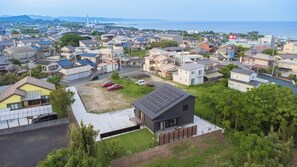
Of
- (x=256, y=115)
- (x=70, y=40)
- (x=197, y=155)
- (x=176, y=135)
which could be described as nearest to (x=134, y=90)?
(x=176, y=135)

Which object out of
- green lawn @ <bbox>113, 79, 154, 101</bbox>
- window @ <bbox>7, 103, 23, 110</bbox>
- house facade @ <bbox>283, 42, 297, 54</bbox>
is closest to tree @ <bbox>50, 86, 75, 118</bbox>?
window @ <bbox>7, 103, 23, 110</bbox>

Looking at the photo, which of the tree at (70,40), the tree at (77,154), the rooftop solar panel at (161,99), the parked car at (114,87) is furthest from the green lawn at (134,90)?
the tree at (70,40)

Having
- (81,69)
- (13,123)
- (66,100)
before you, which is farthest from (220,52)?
(13,123)

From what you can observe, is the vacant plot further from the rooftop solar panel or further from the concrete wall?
the concrete wall

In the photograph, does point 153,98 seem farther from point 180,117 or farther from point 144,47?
point 144,47

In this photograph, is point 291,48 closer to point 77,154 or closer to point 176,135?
point 176,135

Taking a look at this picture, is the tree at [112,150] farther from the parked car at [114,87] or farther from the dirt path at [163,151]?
the parked car at [114,87]
